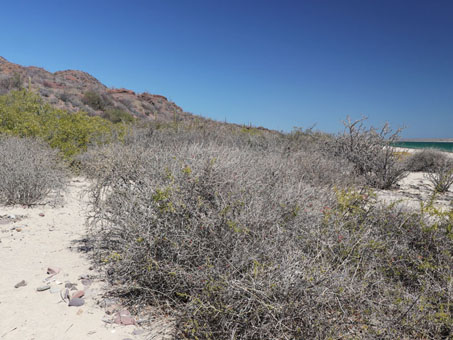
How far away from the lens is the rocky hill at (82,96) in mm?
21422

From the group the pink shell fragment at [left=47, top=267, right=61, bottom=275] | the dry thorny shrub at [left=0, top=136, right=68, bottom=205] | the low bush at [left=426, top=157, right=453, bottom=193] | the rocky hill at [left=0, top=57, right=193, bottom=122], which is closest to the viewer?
the pink shell fragment at [left=47, top=267, right=61, bottom=275]

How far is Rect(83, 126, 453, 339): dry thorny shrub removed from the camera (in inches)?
78.7

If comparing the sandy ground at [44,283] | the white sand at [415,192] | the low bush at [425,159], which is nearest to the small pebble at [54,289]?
the sandy ground at [44,283]

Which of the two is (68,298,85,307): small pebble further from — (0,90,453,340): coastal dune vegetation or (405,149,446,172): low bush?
(405,149,446,172): low bush

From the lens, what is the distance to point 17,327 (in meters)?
2.35

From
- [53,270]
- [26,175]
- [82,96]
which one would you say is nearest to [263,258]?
[53,270]

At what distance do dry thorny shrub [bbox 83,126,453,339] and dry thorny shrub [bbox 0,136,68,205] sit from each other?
284 cm

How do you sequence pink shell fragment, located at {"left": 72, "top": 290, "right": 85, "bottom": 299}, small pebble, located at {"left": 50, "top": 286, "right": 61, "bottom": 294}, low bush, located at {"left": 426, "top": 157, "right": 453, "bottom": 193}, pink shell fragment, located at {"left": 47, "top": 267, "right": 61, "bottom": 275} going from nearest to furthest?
pink shell fragment, located at {"left": 72, "top": 290, "right": 85, "bottom": 299}
small pebble, located at {"left": 50, "top": 286, "right": 61, "bottom": 294}
pink shell fragment, located at {"left": 47, "top": 267, "right": 61, "bottom": 275}
low bush, located at {"left": 426, "top": 157, "right": 453, "bottom": 193}

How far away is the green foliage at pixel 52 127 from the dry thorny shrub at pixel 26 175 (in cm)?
118

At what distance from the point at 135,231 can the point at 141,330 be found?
857mm

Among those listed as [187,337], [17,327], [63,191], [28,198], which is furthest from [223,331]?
[63,191]

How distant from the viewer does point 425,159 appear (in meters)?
12.6

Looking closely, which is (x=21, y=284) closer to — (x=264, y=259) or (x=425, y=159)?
(x=264, y=259)

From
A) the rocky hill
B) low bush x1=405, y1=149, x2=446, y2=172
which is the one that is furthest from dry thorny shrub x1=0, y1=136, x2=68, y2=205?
low bush x1=405, y1=149, x2=446, y2=172
